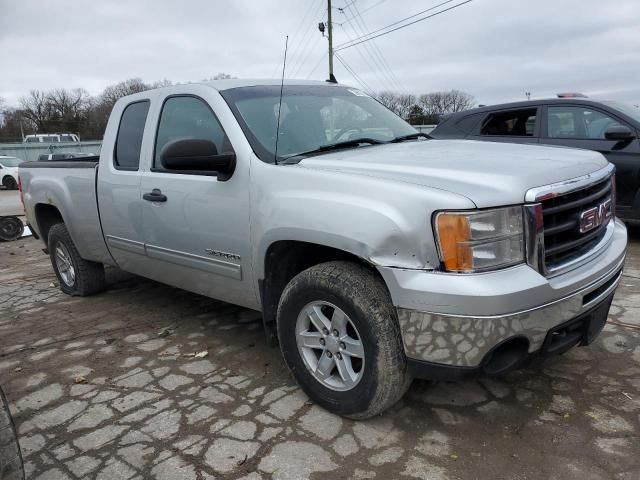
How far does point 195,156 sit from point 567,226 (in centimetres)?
194

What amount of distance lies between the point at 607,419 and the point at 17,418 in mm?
3149

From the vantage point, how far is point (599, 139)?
620 centimetres

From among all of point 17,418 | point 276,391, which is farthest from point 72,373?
point 276,391

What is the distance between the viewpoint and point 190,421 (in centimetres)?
289

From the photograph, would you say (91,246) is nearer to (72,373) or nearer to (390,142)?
(72,373)

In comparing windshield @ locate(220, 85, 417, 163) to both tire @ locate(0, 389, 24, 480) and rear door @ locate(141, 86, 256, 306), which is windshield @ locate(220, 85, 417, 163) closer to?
rear door @ locate(141, 86, 256, 306)

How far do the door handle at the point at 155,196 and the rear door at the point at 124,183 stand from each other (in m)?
0.14

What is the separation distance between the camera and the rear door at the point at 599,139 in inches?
236

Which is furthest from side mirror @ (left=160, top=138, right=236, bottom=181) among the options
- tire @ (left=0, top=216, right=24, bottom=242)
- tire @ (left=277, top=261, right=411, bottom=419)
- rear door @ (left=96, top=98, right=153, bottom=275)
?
tire @ (left=0, top=216, right=24, bottom=242)

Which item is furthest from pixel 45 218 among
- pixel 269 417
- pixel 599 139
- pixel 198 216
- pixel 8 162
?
pixel 8 162

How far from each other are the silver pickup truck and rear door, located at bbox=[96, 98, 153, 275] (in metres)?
0.03

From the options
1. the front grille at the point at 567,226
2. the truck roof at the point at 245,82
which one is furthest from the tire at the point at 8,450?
the front grille at the point at 567,226

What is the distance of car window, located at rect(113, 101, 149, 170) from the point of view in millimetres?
4078

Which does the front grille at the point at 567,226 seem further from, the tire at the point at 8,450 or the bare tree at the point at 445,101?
the bare tree at the point at 445,101
